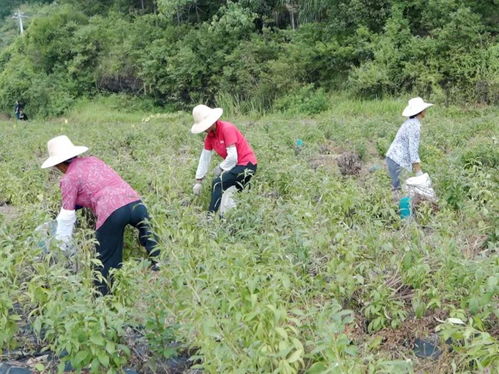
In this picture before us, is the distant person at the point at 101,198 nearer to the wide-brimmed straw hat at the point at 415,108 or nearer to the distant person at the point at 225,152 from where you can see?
the distant person at the point at 225,152

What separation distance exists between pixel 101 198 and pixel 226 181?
5.04 ft

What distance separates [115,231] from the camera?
4.27 meters

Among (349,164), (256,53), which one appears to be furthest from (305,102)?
(349,164)

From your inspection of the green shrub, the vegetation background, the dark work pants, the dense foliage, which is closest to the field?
the vegetation background

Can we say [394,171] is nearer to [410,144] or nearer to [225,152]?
[410,144]

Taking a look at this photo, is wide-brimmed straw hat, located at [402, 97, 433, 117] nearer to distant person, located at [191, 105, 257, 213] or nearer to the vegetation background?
the vegetation background

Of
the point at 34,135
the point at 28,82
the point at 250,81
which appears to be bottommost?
the point at 28,82

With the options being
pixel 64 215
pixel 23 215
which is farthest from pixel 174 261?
pixel 23 215

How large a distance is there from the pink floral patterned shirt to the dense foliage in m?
12.1

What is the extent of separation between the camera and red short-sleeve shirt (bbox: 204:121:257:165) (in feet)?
18.0

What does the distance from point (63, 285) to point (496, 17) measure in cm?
1657

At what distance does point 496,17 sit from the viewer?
55.6 feet

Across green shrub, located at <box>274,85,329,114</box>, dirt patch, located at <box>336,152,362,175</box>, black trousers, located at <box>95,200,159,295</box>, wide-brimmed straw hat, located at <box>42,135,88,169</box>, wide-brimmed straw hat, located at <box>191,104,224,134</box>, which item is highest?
wide-brimmed straw hat, located at <box>42,135,88,169</box>

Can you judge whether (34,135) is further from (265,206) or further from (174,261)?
(174,261)
